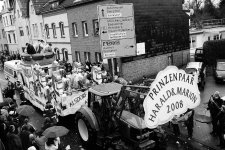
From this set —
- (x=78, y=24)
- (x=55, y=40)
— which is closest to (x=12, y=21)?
(x=55, y=40)

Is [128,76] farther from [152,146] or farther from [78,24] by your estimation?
[152,146]

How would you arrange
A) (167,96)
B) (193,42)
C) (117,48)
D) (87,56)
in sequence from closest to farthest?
1. (167,96)
2. (117,48)
3. (87,56)
4. (193,42)

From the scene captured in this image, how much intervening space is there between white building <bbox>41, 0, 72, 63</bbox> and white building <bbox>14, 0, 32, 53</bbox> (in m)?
5.03

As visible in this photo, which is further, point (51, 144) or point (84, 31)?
point (84, 31)

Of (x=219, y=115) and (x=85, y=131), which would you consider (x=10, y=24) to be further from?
(x=219, y=115)

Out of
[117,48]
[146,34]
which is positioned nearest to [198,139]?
[117,48]

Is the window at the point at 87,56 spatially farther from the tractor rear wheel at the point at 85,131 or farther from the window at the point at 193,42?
the window at the point at 193,42

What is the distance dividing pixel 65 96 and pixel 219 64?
13047 millimetres

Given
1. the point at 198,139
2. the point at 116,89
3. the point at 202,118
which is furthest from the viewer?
Result: the point at 202,118

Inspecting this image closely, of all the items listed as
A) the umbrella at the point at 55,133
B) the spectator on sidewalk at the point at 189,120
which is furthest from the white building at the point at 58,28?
the umbrella at the point at 55,133

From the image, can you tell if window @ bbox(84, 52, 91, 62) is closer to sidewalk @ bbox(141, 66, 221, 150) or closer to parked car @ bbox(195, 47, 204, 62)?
parked car @ bbox(195, 47, 204, 62)

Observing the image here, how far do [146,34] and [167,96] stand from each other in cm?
1618

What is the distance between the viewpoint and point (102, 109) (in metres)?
8.09

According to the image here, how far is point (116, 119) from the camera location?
7922mm
